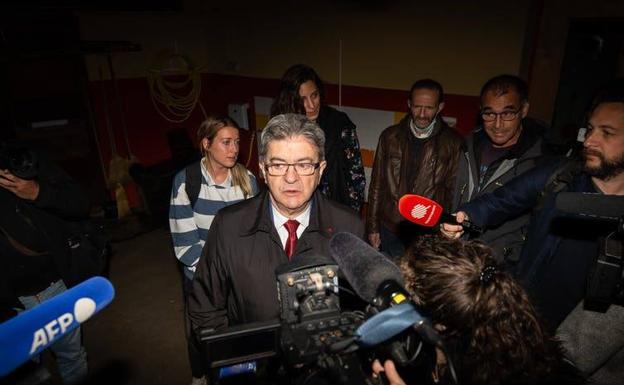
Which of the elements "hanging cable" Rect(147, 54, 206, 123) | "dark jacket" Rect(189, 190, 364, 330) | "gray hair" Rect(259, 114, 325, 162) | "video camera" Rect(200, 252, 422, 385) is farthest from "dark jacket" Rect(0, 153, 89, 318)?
"hanging cable" Rect(147, 54, 206, 123)

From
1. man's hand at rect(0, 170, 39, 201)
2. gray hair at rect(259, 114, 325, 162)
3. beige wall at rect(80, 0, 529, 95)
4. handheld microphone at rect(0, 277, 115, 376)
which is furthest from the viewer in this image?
beige wall at rect(80, 0, 529, 95)

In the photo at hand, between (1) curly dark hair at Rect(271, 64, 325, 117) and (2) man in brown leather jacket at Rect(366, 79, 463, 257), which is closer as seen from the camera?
(1) curly dark hair at Rect(271, 64, 325, 117)

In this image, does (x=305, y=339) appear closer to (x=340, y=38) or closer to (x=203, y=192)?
(x=203, y=192)

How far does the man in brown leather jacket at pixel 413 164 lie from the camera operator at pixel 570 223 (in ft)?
2.87

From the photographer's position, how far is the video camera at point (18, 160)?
190 centimetres

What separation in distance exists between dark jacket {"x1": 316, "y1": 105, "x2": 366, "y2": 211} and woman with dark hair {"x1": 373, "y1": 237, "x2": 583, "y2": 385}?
1.84 m

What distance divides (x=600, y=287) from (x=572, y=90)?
2.93 meters

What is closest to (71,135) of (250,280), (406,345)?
(250,280)

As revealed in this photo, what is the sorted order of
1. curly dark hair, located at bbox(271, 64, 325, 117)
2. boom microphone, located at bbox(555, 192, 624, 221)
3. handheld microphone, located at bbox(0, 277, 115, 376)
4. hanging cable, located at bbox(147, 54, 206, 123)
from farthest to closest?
1. hanging cable, located at bbox(147, 54, 206, 123)
2. curly dark hair, located at bbox(271, 64, 325, 117)
3. boom microphone, located at bbox(555, 192, 624, 221)
4. handheld microphone, located at bbox(0, 277, 115, 376)

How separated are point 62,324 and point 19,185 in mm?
1566

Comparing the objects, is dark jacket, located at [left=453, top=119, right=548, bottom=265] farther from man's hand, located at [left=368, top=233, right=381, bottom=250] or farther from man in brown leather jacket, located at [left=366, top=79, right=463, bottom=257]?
man's hand, located at [left=368, top=233, right=381, bottom=250]

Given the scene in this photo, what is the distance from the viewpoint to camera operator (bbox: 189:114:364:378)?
1615mm

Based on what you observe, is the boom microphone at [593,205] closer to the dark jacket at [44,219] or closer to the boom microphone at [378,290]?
the boom microphone at [378,290]

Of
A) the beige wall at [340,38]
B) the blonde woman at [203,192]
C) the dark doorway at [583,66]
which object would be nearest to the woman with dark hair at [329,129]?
the blonde woman at [203,192]
